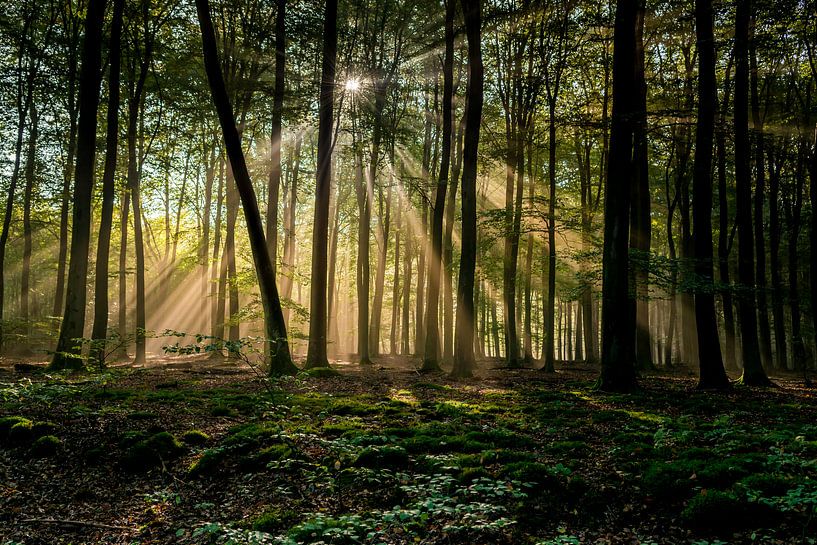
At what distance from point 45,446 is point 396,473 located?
4.74m

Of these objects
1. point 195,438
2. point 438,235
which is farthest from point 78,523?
point 438,235

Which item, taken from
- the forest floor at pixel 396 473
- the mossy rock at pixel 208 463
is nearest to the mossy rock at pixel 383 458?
the forest floor at pixel 396 473

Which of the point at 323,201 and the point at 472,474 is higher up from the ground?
the point at 323,201

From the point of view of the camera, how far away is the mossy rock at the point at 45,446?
6227 millimetres

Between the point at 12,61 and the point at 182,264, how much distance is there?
10.9 metres

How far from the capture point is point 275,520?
14.8ft

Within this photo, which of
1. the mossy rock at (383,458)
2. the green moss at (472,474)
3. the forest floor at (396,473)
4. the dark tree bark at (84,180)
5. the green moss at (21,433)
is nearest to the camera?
the forest floor at (396,473)

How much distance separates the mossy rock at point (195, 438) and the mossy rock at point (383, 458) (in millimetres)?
2417

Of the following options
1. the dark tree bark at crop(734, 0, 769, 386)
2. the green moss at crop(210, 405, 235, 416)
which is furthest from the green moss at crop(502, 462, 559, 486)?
the dark tree bark at crop(734, 0, 769, 386)

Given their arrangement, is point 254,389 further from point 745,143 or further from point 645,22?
point 645,22

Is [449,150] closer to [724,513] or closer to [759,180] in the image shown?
[759,180]

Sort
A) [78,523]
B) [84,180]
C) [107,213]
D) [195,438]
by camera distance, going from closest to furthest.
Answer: [78,523], [195,438], [84,180], [107,213]

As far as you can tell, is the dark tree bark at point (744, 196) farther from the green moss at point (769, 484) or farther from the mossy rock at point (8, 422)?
the mossy rock at point (8, 422)

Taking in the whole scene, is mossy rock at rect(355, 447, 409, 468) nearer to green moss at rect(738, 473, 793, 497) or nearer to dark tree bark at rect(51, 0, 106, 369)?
green moss at rect(738, 473, 793, 497)
